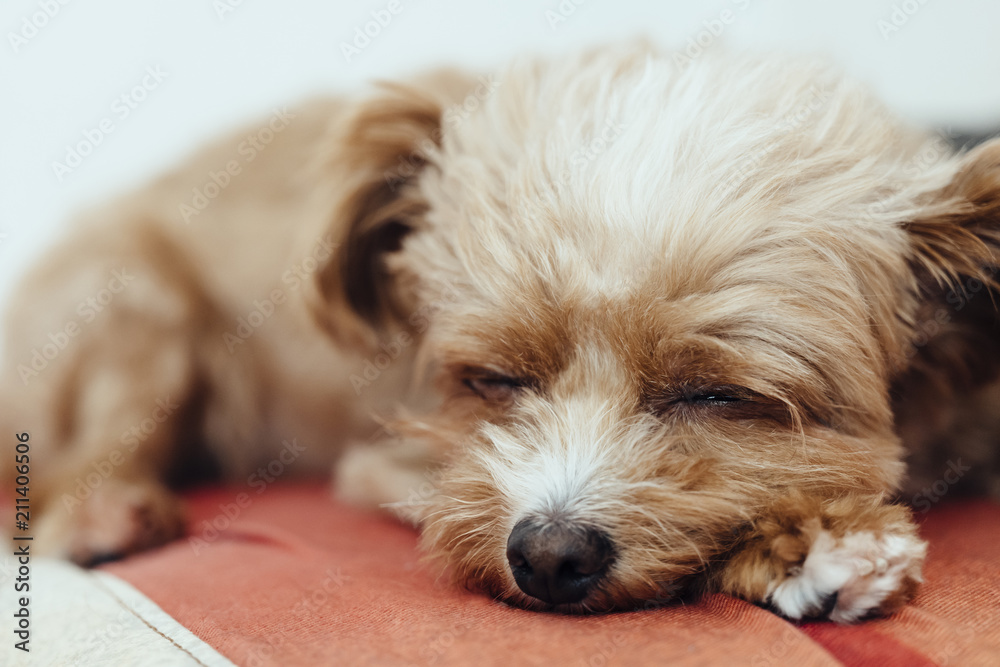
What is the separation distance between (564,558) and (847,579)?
0.48m

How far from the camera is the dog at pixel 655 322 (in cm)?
158

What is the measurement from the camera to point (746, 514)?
5.25 feet

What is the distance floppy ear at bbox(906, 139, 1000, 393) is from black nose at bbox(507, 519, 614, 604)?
98 cm

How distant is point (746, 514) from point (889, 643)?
34 centimetres

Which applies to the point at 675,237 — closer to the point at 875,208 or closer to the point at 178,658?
the point at 875,208

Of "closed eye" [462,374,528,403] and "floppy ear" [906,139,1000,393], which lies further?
"closed eye" [462,374,528,403]

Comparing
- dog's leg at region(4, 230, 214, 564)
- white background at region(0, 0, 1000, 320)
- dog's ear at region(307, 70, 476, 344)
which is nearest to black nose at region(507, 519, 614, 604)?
dog's ear at region(307, 70, 476, 344)

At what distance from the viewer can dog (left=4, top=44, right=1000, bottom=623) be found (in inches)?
62.0

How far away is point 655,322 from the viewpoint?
5.48 feet

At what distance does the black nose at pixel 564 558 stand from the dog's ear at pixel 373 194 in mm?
1198

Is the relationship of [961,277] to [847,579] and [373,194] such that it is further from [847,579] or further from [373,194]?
[373,194]

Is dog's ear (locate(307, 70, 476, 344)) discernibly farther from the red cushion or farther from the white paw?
the white paw

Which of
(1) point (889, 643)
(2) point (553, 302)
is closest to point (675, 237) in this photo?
(2) point (553, 302)

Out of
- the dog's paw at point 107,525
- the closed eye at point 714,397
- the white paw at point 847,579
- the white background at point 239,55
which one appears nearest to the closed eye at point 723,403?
the closed eye at point 714,397
